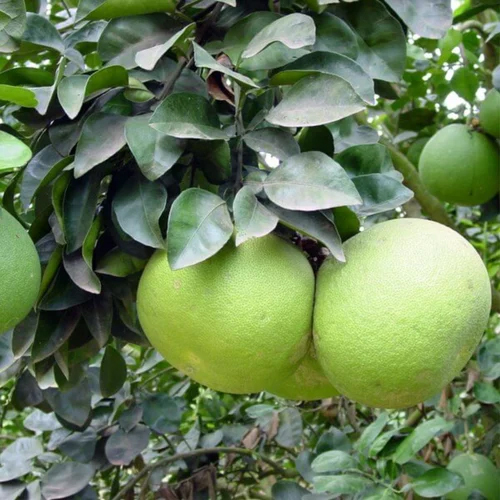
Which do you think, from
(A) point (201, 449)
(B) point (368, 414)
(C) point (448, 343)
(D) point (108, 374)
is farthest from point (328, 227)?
(B) point (368, 414)

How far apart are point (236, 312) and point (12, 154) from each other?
32cm

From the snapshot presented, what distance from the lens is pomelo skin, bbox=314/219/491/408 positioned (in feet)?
2.87

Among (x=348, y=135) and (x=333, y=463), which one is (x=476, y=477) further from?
(x=348, y=135)

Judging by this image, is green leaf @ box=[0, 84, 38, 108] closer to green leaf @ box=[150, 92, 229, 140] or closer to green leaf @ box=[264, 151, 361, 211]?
green leaf @ box=[150, 92, 229, 140]

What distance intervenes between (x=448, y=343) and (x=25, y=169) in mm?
633

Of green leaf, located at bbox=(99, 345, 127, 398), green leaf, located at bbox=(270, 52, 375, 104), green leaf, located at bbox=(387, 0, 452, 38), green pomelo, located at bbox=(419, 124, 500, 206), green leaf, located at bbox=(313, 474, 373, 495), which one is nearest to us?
green leaf, located at bbox=(270, 52, 375, 104)

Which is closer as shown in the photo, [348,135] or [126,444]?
[348,135]

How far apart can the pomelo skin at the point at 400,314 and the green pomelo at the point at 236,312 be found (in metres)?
0.05

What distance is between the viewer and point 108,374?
1511 mm

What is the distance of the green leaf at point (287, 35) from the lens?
879 millimetres

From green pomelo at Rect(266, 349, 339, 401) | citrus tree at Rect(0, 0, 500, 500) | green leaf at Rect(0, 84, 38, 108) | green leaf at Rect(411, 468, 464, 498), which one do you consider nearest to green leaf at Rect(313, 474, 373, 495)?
citrus tree at Rect(0, 0, 500, 500)

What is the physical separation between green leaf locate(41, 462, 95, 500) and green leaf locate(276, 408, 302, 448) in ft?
1.60

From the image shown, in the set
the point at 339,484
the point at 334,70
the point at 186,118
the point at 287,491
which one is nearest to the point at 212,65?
the point at 186,118

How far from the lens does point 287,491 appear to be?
5.37 ft
